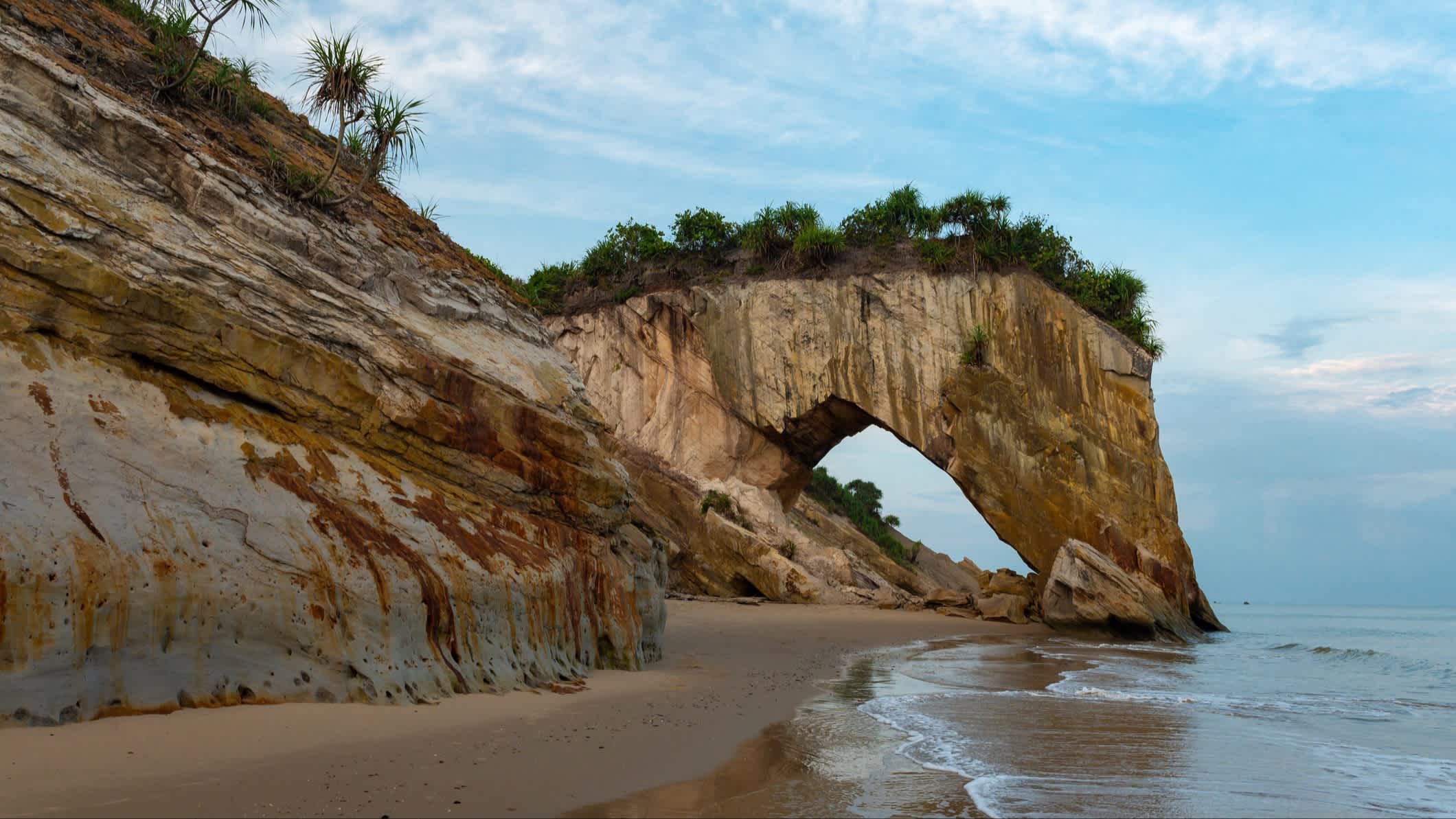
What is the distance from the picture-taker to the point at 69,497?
609 centimetres

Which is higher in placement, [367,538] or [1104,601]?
[367,538]

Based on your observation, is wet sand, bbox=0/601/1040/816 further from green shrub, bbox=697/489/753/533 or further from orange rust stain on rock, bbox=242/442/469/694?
green shrub, bbox=697/489/753/533

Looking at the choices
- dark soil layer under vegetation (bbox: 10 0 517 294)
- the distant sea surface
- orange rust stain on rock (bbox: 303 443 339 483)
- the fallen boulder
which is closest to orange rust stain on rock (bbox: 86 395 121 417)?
orange rust stain on rock (bbox: 303 443 339 483)

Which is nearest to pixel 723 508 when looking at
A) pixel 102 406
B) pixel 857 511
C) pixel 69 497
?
pixel 857 511

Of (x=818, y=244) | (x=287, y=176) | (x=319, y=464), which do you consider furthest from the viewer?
(x=818, y=244)

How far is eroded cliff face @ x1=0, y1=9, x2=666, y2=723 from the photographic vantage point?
19.7 feet

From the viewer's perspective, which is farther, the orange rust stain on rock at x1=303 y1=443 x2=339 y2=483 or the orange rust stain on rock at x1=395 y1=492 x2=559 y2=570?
the orange rust stain on rock at x1=395 y1=492 x2=559 y2=570

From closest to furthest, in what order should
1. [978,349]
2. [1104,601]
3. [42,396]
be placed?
1. [42,396]
2. [1104,601]
3. [978,349]

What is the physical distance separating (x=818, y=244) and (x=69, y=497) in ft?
75.8

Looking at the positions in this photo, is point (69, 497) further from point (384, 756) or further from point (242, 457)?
point (384, 756)

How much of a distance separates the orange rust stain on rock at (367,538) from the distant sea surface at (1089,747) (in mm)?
2934

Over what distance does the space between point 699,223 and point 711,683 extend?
68.0 ft

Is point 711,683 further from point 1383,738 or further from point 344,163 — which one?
point 344,163

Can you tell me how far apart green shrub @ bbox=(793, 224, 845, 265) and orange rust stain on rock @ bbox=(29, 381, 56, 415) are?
22.5 meters
